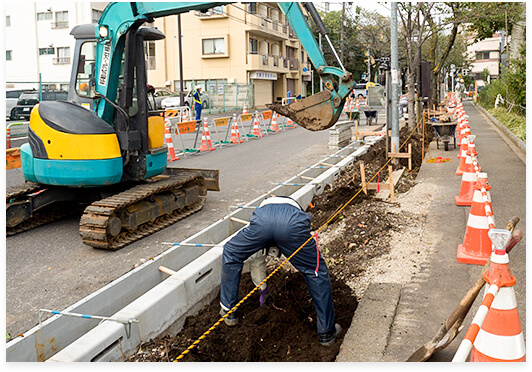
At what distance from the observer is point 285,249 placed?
4789 mm

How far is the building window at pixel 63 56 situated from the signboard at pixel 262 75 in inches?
599

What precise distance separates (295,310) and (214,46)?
138ft

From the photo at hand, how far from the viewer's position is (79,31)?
838 cm

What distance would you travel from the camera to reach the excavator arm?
23.1 feet

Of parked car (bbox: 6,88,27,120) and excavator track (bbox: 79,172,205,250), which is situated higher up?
parked car (bbox: 6,88,27,120)

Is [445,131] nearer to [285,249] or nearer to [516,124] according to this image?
[516,124]

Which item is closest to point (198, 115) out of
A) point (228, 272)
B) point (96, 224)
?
point (96, 224)

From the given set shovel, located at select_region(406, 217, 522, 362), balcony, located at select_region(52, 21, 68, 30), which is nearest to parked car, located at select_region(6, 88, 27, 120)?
balcony, located at select_region(52, 21, 68, 30)

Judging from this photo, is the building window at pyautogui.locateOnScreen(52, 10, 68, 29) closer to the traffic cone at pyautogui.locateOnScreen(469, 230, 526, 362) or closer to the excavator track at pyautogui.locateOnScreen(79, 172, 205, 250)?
the excavator track at pyautogui.locateOnScreen(79, 172, 205, 250)

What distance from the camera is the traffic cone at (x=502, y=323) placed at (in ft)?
10.9

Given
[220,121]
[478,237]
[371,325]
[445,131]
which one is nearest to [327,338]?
[371,325]

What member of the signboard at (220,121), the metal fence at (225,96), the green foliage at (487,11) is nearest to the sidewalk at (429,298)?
the signboard at (220,121)

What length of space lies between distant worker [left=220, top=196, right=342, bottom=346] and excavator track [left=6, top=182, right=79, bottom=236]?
4.44m

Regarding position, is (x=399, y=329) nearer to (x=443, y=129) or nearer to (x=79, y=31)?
(x=79, y=31)
